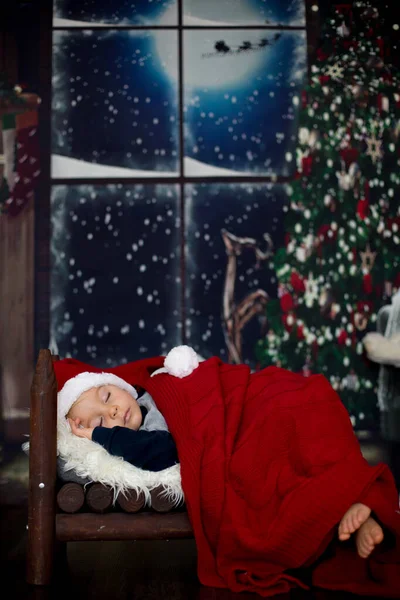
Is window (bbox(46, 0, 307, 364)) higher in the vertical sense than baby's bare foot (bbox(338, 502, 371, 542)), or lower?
higher

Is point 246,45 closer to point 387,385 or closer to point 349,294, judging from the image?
point 349,294

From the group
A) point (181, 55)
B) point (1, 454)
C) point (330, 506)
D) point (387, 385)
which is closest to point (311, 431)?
point (330, 506)

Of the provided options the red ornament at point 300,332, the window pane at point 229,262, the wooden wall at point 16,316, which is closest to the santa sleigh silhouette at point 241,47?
the window pane at point 229,262

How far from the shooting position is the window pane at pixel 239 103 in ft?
13.1

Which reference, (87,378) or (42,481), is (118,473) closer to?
(42,481)

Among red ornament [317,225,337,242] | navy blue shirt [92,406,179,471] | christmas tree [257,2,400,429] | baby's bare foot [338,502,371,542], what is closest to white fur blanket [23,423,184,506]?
navy blue shirt [92,406,179,471]

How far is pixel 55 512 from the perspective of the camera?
7.16ft

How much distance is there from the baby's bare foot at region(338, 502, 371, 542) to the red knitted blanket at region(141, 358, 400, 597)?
0.7 inches

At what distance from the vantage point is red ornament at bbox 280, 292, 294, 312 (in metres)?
3.93

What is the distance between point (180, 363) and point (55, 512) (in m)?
Result: 0.64

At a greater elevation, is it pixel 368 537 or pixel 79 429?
pixel 79 429

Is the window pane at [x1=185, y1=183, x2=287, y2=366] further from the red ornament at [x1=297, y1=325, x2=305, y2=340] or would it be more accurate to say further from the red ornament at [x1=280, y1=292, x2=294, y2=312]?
the red ornament at [x1=297, y1=325, x2=305, y2=340]

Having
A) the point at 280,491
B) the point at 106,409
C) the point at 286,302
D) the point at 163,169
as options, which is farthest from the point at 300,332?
the point at 280,491

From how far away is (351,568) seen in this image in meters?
2.11
